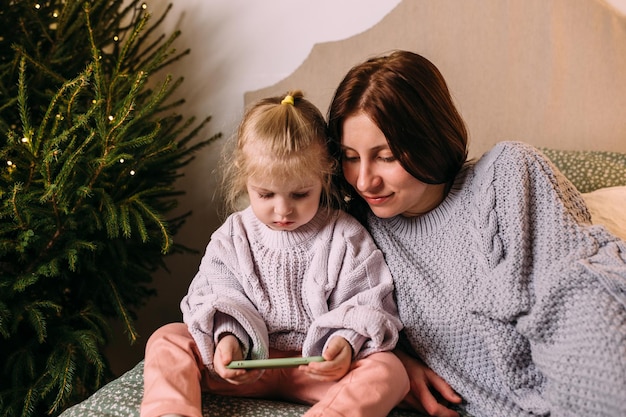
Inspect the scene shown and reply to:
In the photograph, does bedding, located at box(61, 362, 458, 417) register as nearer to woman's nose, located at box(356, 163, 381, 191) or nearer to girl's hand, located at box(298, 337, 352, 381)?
girl's hand, located at box(298, 337, 352, 381)

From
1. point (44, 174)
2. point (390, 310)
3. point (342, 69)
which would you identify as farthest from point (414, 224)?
point (44, 174)

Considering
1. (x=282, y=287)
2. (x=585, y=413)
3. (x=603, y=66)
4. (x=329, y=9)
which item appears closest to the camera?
(x=585, y=413)

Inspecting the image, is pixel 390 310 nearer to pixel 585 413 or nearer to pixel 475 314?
pixel 475 314

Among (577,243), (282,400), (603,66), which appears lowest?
(282,400)

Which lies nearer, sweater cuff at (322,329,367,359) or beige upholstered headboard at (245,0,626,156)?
sweater cuff at (322,329,367,359)

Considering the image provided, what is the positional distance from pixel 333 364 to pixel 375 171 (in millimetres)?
Answer: 395

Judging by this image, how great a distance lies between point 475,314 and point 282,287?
1.32 feet

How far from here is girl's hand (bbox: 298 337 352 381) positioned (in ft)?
3.66

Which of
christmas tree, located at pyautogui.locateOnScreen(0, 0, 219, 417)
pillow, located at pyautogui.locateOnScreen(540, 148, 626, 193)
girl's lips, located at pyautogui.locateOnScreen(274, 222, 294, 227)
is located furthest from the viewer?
pillow, located at pyautogui.locateOnScreen(540, 148, 626, 193)

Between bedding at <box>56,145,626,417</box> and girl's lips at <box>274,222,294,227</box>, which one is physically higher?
girl's lips at <box>274,222,294,227</box>

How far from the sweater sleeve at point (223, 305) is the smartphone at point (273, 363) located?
0.31 ft

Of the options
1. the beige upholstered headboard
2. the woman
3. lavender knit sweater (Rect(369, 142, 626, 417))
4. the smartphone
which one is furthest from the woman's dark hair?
the beige upholstered headboard

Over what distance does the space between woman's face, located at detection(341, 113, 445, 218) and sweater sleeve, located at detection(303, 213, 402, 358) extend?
0.31 feet

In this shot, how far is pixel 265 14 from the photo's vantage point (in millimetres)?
1928
